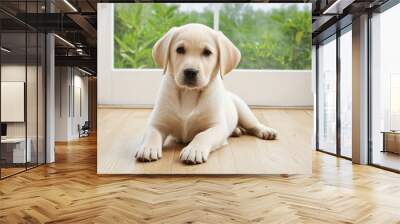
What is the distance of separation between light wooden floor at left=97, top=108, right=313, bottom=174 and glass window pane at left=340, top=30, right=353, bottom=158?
8.92 ft

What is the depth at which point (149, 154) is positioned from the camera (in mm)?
4121

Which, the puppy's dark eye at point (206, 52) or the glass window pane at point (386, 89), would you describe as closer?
the puppy's dark eye at point (206, 52)

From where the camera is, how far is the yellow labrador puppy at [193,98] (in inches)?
161

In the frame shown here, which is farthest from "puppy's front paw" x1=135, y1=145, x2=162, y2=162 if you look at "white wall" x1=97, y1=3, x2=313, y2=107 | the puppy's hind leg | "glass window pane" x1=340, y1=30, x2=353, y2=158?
"glass window pane" x1=340, y1=30, x2=353, y2=158

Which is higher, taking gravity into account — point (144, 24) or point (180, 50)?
point (144, 24)

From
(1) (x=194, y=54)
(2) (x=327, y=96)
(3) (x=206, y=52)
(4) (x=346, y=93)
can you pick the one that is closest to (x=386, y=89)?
(4) (x=346, y=93)

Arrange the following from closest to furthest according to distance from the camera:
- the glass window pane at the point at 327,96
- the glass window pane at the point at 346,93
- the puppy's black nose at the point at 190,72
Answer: the puppy's black nose at the point at 190,72 → the glass window pane at the point at 346,93 → the glass window pane at the point at 327,96

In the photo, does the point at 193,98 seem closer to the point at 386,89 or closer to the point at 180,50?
the point at 180,50

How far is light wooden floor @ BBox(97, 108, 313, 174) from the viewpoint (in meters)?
4.27

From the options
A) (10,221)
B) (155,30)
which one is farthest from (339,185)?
(10,221)

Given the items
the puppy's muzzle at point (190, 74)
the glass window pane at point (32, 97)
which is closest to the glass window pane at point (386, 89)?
the puppy's muzzle at point (190, 74)

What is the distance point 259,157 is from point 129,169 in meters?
1.39

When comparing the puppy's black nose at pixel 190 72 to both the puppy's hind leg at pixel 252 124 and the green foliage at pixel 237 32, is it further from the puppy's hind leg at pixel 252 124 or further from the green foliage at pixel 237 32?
the puppy's hind leg at pixel 252 124

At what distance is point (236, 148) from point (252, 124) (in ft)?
1.12
